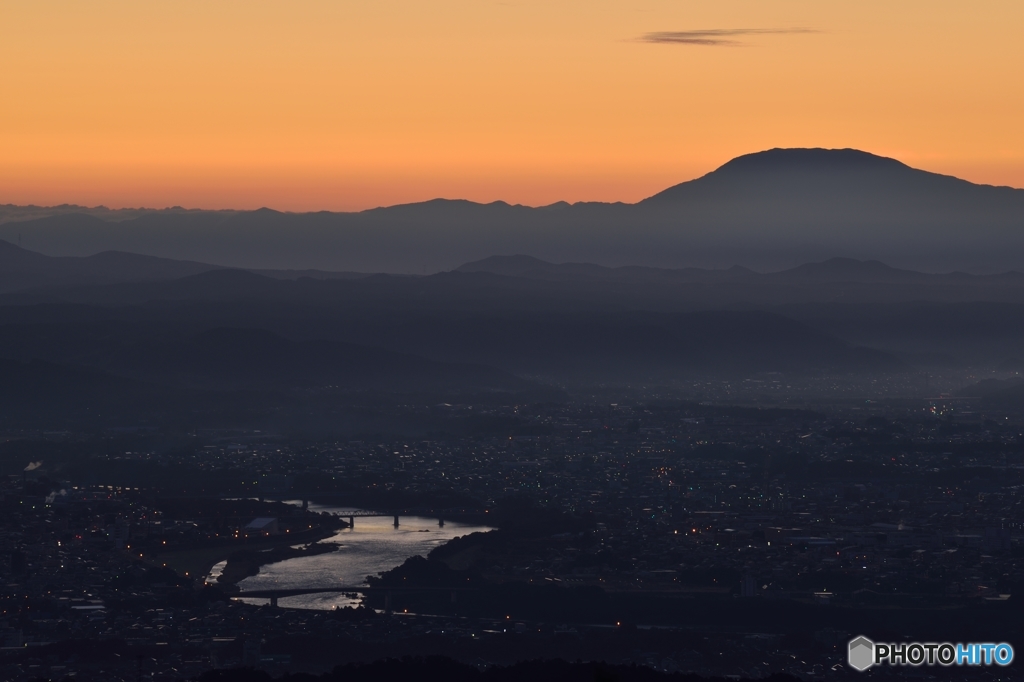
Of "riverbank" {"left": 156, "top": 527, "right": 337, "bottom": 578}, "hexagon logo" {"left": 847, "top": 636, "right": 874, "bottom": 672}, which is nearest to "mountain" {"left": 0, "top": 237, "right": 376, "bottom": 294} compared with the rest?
"riverbank" {"left": 156, "top": 527, "right": 337, "bottom": 578}

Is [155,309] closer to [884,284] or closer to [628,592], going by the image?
[884,284]

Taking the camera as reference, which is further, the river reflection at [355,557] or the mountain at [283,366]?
the mountain at [283,366]

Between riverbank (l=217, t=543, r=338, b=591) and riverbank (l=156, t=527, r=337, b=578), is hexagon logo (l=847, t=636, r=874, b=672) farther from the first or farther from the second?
riverbank (l=156, t=527, r=337, b=578)

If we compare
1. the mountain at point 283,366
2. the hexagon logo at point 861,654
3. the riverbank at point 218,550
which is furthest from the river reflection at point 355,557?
the mountain at point 283,366

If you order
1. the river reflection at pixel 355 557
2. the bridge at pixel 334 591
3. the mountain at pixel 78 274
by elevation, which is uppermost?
the mountain at pixel 78 274

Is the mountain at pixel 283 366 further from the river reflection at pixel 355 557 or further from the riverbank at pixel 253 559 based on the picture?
the riverbank at pixel 253 559

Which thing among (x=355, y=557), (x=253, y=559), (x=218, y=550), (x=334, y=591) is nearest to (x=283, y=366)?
(x=218, y=550)
